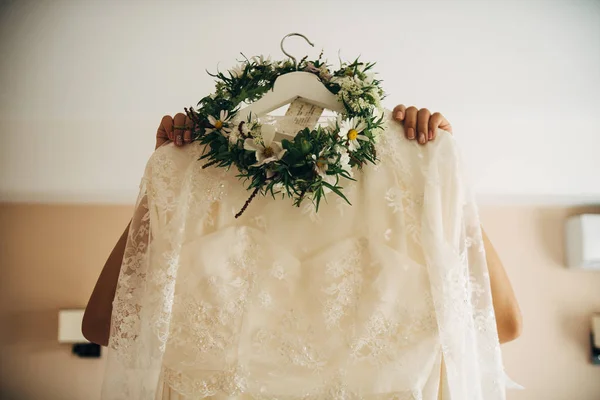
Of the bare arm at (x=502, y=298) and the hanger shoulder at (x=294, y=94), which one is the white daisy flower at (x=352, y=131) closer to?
the hanger shoulder at (x=294, y=94)

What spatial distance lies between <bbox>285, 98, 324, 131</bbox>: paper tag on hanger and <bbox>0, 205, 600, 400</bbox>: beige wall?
1870mm

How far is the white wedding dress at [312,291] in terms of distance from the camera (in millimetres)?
920

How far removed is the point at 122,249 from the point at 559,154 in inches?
89.4

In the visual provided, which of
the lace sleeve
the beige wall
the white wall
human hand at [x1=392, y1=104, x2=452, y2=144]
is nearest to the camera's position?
the lace sleeve

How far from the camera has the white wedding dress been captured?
92 centimetres

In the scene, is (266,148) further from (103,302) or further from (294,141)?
(103,302)

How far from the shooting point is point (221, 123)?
993mm

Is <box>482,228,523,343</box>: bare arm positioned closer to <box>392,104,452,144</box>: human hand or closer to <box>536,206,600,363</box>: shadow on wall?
<box>392,104,452,144</box>: human hand

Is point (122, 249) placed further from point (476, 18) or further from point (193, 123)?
point (476, 18)

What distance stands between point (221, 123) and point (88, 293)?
204 centimetres

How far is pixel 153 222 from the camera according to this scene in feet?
3.29

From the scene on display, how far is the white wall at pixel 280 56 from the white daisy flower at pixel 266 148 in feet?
3.54

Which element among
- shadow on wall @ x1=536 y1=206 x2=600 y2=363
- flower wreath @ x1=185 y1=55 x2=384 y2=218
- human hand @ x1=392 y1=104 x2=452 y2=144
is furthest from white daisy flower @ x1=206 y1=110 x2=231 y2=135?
shadow on wall @ x1=536 y1=206 x2=600 y2=363

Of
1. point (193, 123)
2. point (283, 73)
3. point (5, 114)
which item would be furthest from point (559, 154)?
point (5, 114)
